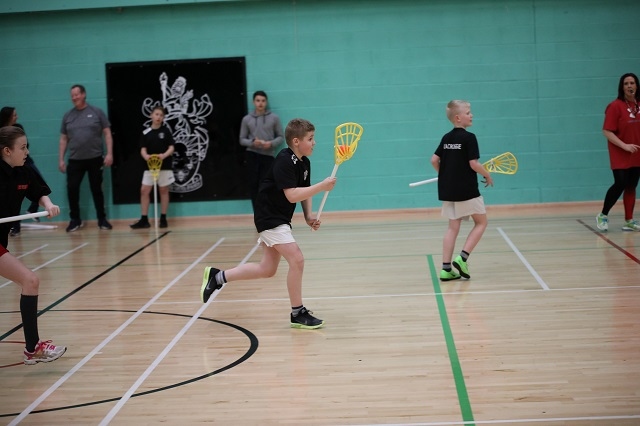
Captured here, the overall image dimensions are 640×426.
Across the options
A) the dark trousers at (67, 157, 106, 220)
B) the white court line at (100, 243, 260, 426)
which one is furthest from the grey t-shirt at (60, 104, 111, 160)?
the white court line at (100, 243, 260, 426)

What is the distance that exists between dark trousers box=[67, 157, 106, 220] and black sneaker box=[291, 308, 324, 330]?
737 cm

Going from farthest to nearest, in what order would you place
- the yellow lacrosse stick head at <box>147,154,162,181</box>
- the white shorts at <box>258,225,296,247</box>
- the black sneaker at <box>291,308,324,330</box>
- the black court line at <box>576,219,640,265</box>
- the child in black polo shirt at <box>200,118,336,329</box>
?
the yellow lacrosse stick head at <box>147,154,162,181</box> → the black court line at <box>576,219,640,265</box> → the black sneaker at <box>291,308,324,330</box> → the white shorts at <box>258,225,296,247</box> → the child in black polo shirt at <box>200,118,336,329</box>

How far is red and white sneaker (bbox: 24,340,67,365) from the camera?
623 cm

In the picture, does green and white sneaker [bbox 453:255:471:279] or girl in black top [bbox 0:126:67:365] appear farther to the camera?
green and white sneaker [bbox 453:255:471:279]

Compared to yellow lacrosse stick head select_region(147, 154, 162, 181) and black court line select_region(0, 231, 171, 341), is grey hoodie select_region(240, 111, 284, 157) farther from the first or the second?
black court line select_region(0, 231, 171, 341)

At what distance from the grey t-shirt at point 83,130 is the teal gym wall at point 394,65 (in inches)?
20.8

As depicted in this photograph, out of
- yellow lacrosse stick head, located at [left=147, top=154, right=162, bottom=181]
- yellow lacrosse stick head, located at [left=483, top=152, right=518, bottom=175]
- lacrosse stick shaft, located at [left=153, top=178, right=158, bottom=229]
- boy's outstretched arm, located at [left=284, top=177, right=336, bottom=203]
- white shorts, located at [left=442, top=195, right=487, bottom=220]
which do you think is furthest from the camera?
yellow lacrosse stick head, located at [left=147, top=154, right=162, bottom=181]

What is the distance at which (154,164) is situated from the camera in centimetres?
1336

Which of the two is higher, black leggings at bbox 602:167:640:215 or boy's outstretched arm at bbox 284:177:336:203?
boy's outstretched arm at bbox 284:177:336:203

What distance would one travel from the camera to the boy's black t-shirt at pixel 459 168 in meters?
8.26

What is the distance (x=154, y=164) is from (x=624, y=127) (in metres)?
6.78

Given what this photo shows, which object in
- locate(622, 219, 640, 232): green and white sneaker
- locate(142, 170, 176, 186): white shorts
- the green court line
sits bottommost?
the green court line

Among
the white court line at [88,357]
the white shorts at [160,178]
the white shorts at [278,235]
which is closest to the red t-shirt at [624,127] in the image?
the white court line at [88,357]

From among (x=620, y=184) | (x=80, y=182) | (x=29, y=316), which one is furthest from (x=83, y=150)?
(x=620, y=184)
